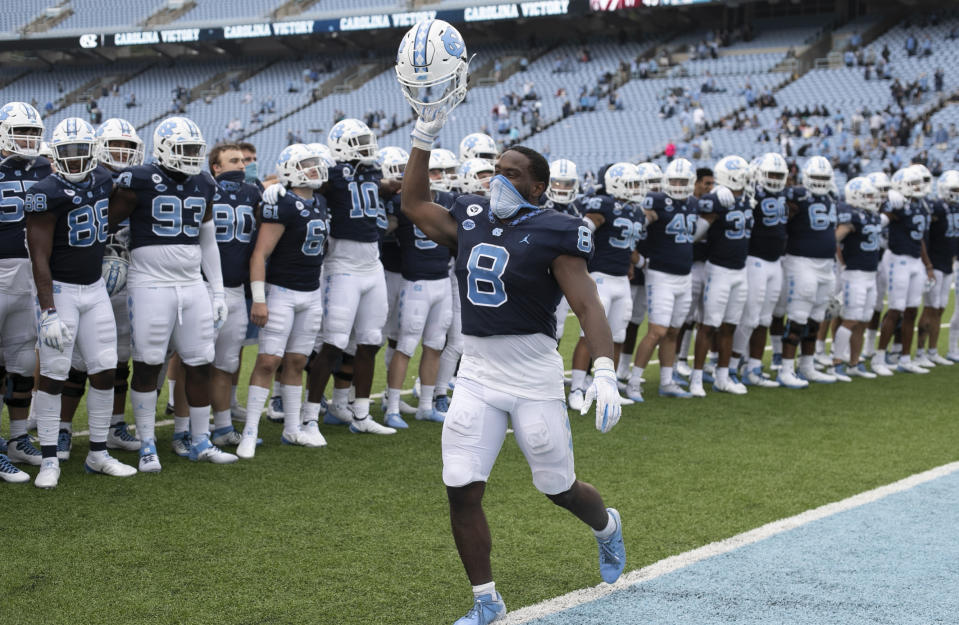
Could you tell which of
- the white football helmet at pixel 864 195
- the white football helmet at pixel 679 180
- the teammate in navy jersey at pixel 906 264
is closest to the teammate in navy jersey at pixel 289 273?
the white football helmet at pixel 679 180

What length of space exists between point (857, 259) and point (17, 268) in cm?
804

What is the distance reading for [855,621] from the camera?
3.86 m

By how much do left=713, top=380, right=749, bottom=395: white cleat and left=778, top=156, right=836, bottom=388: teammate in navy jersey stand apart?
0.67 meters

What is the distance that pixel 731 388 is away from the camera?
9.47m

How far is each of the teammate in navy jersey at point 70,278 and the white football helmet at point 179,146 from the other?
0.34m

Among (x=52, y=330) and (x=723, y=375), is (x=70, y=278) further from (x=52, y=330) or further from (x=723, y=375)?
(x=723, y=375)

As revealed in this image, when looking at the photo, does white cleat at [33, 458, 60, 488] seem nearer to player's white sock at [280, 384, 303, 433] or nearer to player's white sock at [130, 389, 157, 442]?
player's white sock at [130, 389, 157, 442]

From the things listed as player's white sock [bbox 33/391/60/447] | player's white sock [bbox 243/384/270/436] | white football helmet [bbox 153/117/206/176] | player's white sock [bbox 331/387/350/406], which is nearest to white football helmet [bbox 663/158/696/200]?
player's white sock [bbox 331/387/350/406]

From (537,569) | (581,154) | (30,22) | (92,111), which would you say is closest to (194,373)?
(537,569)

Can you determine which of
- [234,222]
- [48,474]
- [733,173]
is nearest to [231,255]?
[234,222]

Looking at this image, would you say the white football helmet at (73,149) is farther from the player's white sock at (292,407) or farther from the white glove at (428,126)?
the white glove at (428,126)

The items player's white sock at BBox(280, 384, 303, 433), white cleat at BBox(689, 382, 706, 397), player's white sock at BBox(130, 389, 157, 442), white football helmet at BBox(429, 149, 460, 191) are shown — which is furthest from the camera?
white cleat at BBox(689, 382, 706, 397)

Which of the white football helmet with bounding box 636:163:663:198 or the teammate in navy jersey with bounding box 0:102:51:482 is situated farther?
the white football helmet with bounding box 636:163:663:198

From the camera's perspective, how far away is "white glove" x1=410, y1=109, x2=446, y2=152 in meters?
3.75
